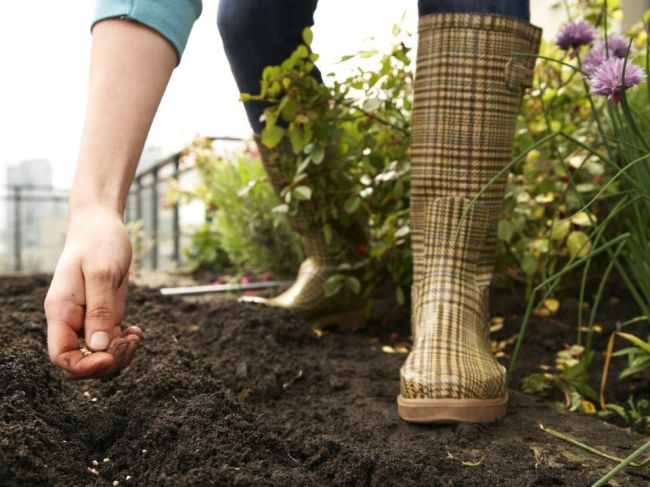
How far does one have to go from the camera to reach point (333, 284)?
1960 millimetres

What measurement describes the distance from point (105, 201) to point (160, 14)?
325 mm

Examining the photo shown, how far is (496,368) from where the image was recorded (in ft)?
4.17

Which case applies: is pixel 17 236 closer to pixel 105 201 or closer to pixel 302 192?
pixel 302 192

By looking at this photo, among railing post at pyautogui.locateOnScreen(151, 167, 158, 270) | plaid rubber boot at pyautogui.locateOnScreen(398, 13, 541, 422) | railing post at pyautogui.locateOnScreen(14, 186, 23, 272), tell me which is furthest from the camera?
railing post at pyautogui.locateOnScreen(14, 186, 23, 272)

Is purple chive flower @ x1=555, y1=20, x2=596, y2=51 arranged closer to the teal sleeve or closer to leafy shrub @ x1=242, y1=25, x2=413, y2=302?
leafy shrub @ x1=242, y1=25, x2=413, y2=302

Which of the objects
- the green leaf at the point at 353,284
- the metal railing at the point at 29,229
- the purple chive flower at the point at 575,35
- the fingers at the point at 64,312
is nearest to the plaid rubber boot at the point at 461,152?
the purple chive flower at the point at 575,35

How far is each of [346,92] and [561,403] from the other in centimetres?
94

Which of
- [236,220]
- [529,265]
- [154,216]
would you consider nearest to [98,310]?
[529,265]

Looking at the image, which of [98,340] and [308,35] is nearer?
[98,340]

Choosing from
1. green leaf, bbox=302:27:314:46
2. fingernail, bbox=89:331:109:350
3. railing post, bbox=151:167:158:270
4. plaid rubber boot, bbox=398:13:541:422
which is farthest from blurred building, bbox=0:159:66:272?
fingernail, bbox=89:331:109:350

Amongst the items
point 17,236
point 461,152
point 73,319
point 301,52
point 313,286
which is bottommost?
point 17,236

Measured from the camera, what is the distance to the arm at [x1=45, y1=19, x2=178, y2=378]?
935mm

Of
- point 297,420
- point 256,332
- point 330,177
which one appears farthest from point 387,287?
point 297,420

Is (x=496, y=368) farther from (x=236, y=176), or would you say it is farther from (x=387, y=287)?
(x=236, y=176)
